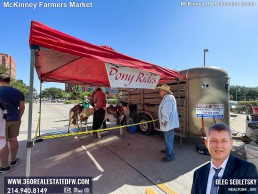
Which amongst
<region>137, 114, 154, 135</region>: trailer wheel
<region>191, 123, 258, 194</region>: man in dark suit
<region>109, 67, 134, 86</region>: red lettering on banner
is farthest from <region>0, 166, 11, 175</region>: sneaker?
<region>137, 114, 154, 135</region>: trailer wheel

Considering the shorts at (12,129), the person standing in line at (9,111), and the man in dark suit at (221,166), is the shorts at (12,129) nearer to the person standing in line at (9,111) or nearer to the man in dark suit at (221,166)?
the person standing in line at (9,111)

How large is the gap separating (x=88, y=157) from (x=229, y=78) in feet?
16.0

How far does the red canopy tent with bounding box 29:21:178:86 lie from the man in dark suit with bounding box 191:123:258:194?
2.37 meters

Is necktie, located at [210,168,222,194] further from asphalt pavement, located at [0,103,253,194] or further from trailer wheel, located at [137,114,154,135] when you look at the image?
trailer wheel, located at [137,114,154,135]

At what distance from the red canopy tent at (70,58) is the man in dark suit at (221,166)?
2365 mm

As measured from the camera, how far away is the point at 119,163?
13.4ft

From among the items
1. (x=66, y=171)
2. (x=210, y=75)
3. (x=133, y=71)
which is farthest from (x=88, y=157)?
(x=210, y=75)

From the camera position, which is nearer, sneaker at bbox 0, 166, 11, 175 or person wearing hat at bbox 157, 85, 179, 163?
sneaker at bbox 0, 166, 11, 175

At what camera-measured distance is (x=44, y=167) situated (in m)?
3.84

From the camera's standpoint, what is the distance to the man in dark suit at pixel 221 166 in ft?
4.20

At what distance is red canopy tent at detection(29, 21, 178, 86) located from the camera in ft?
8.39

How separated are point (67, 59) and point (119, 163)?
10.9 feet

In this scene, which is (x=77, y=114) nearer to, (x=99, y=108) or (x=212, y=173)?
(x=99, y=108)

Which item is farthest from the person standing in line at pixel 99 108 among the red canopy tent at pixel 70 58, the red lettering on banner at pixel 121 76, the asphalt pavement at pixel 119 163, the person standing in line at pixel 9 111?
the person standing in line at pixel 9 111
